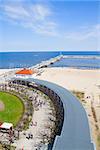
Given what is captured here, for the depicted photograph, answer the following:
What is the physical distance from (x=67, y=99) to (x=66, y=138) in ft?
33.2

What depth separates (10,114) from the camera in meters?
26.2

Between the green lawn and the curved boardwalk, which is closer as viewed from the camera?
the curved boardwalk

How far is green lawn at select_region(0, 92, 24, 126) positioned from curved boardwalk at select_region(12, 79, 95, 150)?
4.63 m

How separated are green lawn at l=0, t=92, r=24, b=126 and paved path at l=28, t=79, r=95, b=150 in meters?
4.69

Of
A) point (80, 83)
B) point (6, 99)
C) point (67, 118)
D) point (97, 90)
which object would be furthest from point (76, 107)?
point (80, 83)

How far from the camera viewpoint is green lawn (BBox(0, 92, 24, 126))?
81.6 feet

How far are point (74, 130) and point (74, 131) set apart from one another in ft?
0.58

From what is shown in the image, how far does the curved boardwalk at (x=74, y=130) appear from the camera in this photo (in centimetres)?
1588

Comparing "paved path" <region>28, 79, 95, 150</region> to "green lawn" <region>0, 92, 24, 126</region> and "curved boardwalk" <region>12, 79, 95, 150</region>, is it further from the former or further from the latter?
"green lawn" <region>0, 92, 24, 126</region>

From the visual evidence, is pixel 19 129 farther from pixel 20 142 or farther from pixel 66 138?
pixel 66 138

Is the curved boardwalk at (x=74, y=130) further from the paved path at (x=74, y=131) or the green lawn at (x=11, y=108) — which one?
the green lawn at (x=11, y=108)

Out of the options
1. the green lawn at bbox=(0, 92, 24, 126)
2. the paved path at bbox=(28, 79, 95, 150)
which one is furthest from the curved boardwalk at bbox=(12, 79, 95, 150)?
the green lawn at bbox=(0, 92, 24, 126)

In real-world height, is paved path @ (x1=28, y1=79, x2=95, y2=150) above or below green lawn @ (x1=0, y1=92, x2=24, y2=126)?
above

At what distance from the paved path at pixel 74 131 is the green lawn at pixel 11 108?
184 inches
